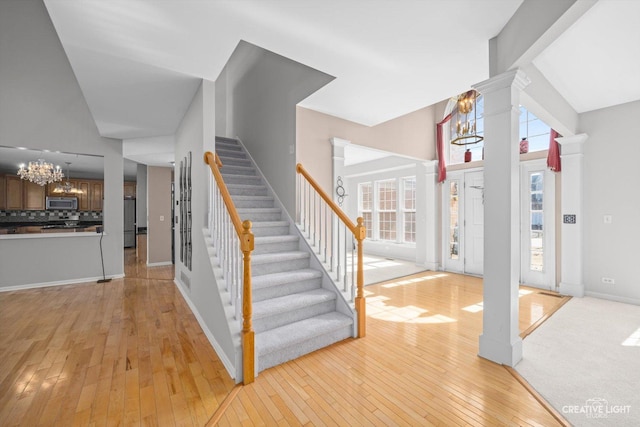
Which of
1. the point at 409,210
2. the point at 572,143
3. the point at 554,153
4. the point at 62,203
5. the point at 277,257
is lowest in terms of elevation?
the point at 277,257

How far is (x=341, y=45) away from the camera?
2436 millimetres

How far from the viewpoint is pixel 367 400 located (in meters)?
1.86

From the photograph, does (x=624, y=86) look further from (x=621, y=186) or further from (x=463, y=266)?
(x=463, y=266)

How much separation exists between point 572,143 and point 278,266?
476 centimetres

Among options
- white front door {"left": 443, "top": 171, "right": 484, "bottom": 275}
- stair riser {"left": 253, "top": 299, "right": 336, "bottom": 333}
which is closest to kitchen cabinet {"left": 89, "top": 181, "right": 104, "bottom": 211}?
stair riser {"left": 253, "top": 299, "right": 336, "bottom": 333}

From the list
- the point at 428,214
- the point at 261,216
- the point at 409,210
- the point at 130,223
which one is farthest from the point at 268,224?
the point at 130,223

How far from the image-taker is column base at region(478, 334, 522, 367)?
224cm

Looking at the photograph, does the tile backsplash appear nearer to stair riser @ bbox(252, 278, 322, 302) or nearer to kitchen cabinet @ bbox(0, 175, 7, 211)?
kitchen cabinet @ bbox(0, 175, 7, 211)

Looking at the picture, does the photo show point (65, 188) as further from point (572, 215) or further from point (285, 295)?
point (572, 215)

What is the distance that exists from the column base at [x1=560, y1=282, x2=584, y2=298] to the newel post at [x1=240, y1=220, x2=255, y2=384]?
15.8ft

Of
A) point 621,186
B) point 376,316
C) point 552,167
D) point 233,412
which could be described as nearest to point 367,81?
point 376,316

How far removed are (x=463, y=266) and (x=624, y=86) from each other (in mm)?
3592

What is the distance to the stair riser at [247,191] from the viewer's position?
4121mm

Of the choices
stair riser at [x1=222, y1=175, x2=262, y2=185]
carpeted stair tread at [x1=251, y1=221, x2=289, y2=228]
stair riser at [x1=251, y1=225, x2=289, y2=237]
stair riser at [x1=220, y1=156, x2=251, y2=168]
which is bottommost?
stair riser at [x1=251, y1=225, x2=289, y2=237]
